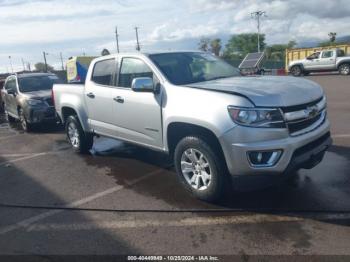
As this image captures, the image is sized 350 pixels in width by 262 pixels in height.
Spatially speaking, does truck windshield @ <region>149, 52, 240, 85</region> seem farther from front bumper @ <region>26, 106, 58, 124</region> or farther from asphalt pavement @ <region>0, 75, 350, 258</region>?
front bumper @ <region>26, 106, 58, 124</region>

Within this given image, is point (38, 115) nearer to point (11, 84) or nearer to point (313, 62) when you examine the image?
point (11, 84)

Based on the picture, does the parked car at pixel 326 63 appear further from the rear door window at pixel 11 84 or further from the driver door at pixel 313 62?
the rear door window at pixel 11 84

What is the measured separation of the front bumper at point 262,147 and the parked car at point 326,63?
971 inches

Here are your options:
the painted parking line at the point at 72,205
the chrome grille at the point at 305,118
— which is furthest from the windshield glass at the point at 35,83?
the chrome grille at the point at 305,118

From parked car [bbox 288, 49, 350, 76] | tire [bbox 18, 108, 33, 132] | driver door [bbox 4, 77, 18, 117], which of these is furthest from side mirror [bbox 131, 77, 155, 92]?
parked car [bbox 288, 49, 350, 76]

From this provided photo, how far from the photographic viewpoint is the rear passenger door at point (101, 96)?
6145 millimetres

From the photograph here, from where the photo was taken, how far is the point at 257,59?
1059 inches

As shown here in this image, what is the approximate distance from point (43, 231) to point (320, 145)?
3.24 metres

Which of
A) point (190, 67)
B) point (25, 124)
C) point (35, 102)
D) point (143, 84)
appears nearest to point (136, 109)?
point (143, 84)

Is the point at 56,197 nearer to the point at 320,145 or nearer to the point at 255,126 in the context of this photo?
the point at 255,126

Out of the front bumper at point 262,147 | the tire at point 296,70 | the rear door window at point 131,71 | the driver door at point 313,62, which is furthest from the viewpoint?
the tire at point 296,70

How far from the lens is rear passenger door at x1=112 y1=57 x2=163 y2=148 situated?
17.0 feet

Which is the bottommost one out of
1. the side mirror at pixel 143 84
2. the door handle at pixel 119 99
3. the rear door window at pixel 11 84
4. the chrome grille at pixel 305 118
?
the rear door window at pixel 11 84

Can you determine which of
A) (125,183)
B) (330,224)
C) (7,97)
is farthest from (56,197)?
(7,97)
